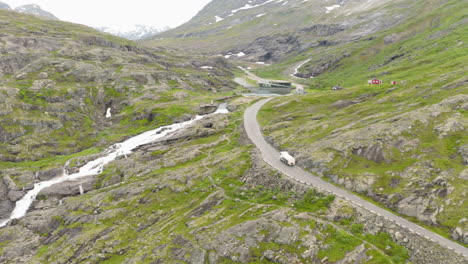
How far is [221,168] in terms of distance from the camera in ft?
183

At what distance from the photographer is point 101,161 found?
6875 cm

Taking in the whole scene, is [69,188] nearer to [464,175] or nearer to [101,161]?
[101,161]

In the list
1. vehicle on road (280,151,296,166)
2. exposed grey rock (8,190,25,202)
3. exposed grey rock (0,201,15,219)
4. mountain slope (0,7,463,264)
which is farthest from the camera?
exposed grey rock (8,190,25,202)

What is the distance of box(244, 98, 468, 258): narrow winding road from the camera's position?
29450 millimetres

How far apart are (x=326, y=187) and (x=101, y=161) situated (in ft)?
189

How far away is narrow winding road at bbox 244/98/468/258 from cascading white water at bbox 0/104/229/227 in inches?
1167

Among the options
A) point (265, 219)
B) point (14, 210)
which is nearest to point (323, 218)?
point (265, 219)

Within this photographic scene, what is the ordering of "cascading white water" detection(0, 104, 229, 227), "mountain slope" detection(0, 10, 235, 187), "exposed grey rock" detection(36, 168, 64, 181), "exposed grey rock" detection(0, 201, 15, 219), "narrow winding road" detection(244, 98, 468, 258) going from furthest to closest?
"mountain slope" detection(0, 10, 235, 187), "exposed grey rock" detection(36, 168, 64, 181), "cascading white water" detection(0, 104, 229, 227), "exposed grey rock" detection(0, 201, 15, 219), "narrow winding road" detection(244, 98, 468, 258)

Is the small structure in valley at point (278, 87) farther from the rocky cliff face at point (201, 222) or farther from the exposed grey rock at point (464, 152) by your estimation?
the exposed grey rock at point (464, 152)

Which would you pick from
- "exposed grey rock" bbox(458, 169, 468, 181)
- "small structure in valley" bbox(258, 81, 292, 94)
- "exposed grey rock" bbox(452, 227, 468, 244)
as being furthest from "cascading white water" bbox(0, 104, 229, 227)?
"small structure in valley" bbox(258, 81, 292, 94)

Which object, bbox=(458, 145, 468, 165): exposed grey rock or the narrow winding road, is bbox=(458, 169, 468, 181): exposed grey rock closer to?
bbox=(458, 145, 468, 165): exposed grey rock

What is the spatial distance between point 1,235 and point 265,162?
5030 centimetres

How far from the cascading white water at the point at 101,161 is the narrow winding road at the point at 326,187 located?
29632mm

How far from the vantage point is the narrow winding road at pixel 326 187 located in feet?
96.6
